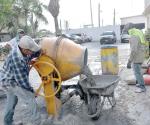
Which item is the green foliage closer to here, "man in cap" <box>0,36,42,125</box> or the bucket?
the bucket

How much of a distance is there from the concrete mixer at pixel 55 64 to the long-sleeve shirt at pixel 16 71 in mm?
800

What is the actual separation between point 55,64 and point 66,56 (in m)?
0.28

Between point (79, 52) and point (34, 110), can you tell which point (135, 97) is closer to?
point (79, 52)

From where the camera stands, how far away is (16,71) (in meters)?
5.81

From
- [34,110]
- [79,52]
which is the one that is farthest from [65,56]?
[34,110]

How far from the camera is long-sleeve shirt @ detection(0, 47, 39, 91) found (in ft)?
19.1

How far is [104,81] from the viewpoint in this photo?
25.3ft

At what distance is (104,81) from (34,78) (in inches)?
232

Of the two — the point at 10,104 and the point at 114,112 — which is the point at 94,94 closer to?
the point at 114,112

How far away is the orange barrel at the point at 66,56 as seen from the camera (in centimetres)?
688

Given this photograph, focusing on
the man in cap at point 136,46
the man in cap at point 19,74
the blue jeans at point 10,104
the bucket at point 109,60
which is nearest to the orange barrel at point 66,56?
the man in cap at point 19,74

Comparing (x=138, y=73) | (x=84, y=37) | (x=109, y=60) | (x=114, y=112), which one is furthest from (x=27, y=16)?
(x=114, y=112)

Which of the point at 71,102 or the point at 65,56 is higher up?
the point at 65,56

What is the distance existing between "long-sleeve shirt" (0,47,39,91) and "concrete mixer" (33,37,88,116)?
800mm
